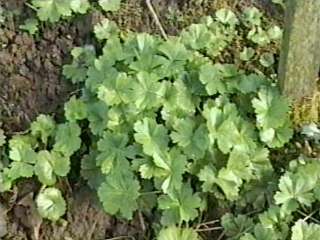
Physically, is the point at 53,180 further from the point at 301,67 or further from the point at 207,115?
the point at 301,67

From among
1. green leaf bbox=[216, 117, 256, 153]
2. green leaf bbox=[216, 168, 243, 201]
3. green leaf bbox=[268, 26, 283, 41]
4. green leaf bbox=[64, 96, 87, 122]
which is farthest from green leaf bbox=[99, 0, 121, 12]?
green leaf bbox=[216, 168, 243, 201]

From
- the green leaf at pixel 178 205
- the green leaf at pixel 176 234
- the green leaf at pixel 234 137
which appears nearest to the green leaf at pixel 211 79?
the green leaf at pixel 234 137

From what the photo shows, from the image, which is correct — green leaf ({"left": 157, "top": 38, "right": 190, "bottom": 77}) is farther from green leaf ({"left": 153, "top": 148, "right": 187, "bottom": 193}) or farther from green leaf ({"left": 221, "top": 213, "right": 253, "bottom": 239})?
green leaf ({"left": 221, "top": 213, "right": 253, "bottom": 239})

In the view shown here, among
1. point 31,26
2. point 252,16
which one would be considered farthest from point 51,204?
point 252,16

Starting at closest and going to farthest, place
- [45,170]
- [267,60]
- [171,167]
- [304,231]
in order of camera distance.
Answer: [304,231], [171,167], [45,170], [267,60]

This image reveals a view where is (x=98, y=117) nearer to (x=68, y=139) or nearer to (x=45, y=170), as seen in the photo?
(x=68, y=139)

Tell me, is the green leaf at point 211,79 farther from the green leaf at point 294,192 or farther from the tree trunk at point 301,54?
the green leaf at point 294,192
